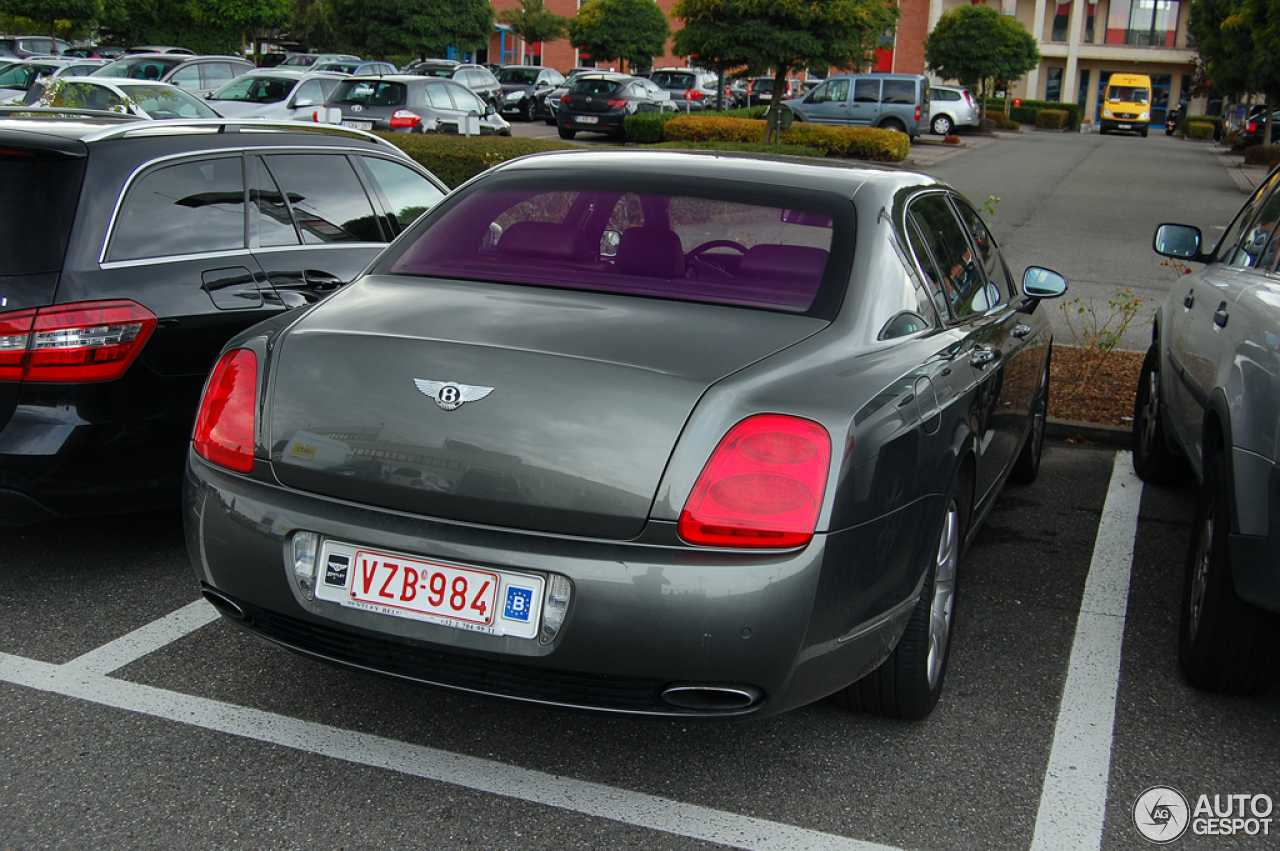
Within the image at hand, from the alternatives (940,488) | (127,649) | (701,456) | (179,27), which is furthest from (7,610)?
(179,27)

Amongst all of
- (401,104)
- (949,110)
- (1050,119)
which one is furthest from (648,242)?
(1050,119)

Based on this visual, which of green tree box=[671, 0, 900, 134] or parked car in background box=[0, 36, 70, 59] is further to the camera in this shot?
parked car in background box=[0, 36, 70, 59]

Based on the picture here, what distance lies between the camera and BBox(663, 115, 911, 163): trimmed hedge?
23.5 metres

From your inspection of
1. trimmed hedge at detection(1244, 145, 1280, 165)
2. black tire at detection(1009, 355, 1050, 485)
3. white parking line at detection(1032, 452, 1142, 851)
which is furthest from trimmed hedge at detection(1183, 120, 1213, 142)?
white parking line at detection(1032, 452, 1142, 851)

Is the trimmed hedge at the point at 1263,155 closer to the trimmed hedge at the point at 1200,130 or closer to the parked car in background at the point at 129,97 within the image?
the trimmed hedge at the point at 1200,130

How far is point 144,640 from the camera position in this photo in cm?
360

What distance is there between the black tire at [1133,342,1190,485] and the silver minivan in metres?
29.1

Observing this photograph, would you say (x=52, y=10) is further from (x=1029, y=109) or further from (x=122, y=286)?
(x=1029, y=109)

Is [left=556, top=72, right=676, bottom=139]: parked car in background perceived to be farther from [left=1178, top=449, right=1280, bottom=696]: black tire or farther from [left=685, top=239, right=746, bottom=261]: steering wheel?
[left=1178, top=449, right=1280, bottom=696]: black tire

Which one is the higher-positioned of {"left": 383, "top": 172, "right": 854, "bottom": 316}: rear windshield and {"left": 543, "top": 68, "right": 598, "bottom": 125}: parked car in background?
{"left": 543, "top": 68, "right": 598, "bottom": 125}: parked car in background

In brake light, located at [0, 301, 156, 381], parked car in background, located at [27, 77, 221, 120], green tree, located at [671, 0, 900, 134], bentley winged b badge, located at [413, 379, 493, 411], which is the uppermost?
green tree, located at [671, 0, 900, 134]

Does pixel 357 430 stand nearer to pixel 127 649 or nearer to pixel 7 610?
pixel 127 649

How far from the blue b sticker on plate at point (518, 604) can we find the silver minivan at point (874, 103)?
32.6 metres

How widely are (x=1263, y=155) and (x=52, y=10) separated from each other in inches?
1328
